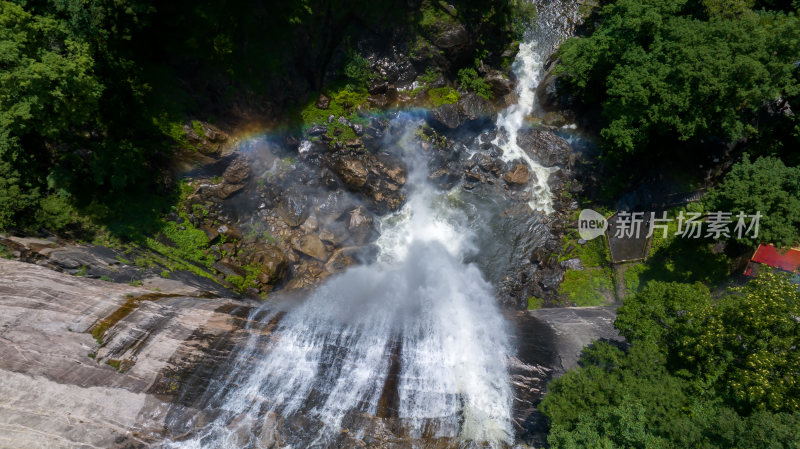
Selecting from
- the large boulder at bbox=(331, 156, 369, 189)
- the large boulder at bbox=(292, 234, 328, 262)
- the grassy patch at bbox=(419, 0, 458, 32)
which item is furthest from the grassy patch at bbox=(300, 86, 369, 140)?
the large boulder at bbox=(292, 234, 328, 262)

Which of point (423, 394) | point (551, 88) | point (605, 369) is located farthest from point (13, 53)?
point (551, 88)

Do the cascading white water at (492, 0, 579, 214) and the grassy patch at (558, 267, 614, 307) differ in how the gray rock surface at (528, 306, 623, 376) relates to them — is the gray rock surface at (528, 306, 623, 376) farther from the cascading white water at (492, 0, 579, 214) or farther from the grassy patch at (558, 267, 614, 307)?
the cascading white water at (492, 0, 579, 214)

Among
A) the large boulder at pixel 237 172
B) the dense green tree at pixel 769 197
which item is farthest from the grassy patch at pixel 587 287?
the large boulder at pixel 237 172

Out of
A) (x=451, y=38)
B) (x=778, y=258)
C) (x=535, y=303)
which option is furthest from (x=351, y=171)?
(x=778, y=258)

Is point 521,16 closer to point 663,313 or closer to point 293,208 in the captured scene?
point 293,208

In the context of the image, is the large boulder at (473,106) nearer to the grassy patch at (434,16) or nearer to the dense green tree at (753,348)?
the grassy patch at (434,16)
